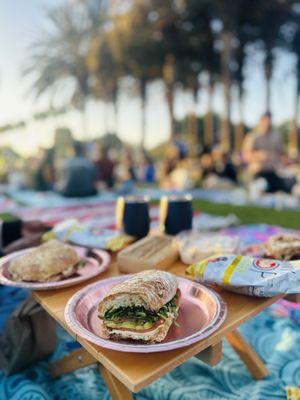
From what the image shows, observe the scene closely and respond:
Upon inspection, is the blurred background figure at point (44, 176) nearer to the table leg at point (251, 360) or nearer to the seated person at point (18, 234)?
the seated person at point (18, 234)

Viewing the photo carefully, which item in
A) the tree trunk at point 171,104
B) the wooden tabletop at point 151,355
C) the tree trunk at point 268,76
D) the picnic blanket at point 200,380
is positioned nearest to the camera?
the wooden tabletop at point 151,355

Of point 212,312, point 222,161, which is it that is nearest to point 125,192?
point 222,161

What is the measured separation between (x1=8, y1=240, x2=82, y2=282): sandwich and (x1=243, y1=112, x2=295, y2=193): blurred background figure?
18.5 feet

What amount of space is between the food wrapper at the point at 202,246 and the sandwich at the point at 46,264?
1.55 feet

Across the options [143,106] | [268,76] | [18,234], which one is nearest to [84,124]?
[143,106]

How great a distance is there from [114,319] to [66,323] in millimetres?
153

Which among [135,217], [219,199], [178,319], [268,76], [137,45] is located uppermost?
[137,45]

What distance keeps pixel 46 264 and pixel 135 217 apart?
61cm

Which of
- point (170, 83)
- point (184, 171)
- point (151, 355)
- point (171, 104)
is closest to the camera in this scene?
point (151, 355)

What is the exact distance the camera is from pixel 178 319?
3.21ft

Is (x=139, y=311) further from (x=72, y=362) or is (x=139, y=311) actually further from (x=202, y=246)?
(x=72, y=362)

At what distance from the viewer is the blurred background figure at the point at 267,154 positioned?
20.5 ft

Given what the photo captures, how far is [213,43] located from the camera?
17.7 m

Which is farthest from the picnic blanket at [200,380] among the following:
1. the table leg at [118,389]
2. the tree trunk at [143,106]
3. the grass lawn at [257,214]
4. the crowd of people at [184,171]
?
the tree trunk at [143,106]
